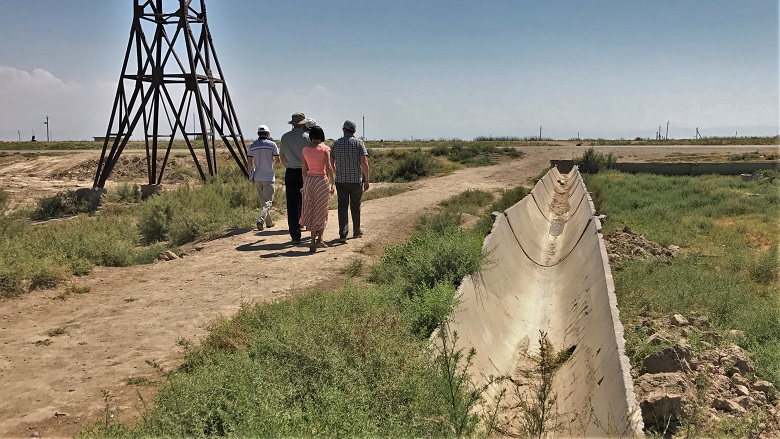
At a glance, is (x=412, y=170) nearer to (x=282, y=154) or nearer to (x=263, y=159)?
(x=263, y=159)

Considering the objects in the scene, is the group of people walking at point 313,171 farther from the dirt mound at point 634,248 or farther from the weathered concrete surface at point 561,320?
the dirt mound at point 634,248

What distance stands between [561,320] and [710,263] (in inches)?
142

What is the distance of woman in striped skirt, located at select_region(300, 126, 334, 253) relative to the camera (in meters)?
8.02

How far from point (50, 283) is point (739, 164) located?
28.2 metres

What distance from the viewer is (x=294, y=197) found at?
28.9ft

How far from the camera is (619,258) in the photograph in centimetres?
1008

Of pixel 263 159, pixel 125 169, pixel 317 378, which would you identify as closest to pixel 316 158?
pixel 263 159

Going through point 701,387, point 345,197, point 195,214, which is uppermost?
point 345,197

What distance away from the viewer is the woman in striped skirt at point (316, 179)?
26.3ft

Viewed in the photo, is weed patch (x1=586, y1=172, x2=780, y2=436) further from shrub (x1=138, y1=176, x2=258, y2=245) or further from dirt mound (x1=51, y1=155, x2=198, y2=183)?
dirt mound (x1=51, y1=155, x2=198, y2=183)

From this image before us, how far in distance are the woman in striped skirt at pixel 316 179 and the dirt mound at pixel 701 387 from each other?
4.66 metres

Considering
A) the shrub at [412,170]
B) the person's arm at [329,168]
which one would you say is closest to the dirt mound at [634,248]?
the person's arm at [329,168]

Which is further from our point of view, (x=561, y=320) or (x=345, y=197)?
(x=345, y=197)

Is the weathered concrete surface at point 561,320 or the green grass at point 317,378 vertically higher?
the green grass at point 317,378
